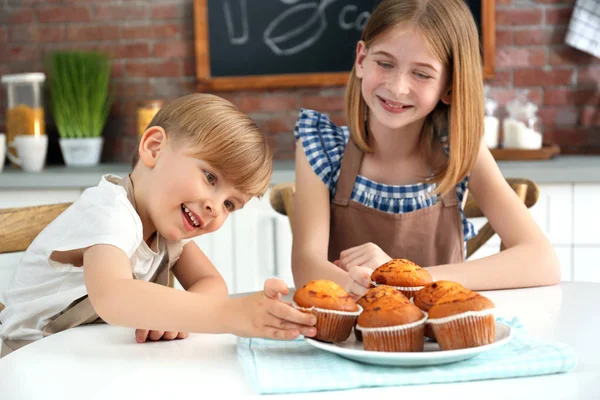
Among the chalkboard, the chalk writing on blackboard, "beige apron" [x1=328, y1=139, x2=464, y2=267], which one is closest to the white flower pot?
the chalkboard

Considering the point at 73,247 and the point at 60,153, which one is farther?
the point at 60,153

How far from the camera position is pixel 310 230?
146 cm

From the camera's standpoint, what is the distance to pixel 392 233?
1.55 m

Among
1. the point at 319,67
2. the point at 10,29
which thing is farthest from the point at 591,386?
the point at 10,29

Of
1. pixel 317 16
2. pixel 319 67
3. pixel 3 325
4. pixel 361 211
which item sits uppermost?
pixel 317 16

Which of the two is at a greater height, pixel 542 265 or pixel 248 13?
pixel 248 13

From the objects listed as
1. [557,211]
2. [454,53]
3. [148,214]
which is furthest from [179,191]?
[557,211]

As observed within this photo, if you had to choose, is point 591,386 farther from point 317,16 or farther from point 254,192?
point 317,16

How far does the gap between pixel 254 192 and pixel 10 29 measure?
7.64ft

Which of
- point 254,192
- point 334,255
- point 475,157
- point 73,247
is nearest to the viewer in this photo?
point 73,247

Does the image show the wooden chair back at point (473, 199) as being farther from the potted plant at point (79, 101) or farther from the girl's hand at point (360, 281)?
the potted plant at point (79, 101)

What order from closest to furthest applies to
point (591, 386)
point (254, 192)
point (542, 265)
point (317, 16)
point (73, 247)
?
point (591, 386)
point (73, 247)
point (254, 192)
point (542, 265)
point (317, 16)

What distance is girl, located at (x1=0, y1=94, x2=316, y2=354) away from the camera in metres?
0.99

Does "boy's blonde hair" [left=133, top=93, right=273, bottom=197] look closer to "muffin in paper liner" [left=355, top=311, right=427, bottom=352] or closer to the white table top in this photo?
the white table top
